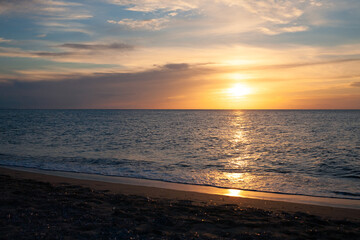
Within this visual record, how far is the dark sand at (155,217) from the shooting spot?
6.62 m

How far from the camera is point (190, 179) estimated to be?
15.4 meters

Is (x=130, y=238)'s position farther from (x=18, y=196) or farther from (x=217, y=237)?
(x=18, y=196)

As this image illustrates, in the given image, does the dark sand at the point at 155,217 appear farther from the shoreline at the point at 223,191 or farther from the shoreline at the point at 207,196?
the shoreline at the point at 223,191

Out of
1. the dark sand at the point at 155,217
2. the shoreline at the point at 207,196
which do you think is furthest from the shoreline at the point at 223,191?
the dark sand at the point at 155,217

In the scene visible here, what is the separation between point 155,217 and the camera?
26.0 feet

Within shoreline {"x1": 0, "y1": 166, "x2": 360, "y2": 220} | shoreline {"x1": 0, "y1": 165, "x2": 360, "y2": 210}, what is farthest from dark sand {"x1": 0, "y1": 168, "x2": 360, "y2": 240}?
shoreline {"x1": 0, "y1": 165, "x2": 360, "y2": 210}

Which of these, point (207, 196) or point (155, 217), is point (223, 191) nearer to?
point (207, 196)

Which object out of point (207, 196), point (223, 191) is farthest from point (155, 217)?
point (223, 191)

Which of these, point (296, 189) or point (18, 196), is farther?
point (296, 189)

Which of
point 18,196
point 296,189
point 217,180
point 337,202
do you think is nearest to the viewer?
point 18,196

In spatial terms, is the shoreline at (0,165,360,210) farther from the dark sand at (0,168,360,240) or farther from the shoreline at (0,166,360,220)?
the dark sand at (0,168,360,240)

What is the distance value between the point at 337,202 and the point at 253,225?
5627 millimetres

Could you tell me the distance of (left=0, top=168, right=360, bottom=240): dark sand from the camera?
6.62 m

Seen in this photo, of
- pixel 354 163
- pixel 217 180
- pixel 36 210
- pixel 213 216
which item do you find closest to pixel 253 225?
pixel 213 216
